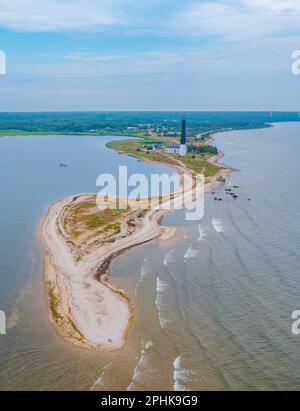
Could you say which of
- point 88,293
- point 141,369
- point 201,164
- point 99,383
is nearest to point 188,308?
point 88,293

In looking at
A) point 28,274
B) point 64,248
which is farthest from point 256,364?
point 64,248

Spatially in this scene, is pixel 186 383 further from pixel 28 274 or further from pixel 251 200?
pixel 251 200

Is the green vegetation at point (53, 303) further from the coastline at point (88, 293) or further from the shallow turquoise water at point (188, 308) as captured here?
the shallow turquoise water at point (188, 308)

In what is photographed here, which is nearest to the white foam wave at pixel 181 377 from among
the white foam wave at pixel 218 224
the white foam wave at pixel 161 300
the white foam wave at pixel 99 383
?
the white foam wave at pixel 99 383

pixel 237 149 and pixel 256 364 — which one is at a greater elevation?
pixel 237 149

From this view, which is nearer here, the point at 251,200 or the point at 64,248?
the point at 64,248

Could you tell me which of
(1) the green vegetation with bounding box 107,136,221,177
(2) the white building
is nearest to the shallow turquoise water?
(1) the green vegetation with bounding box 107,136,221,177
